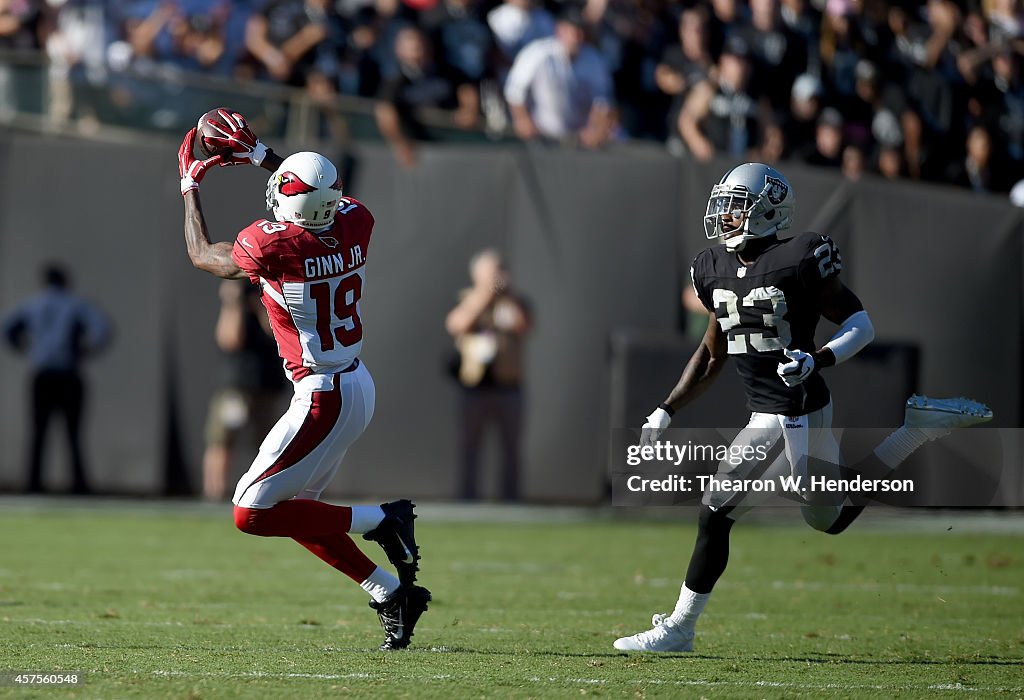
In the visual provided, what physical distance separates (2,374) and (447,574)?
551 cm

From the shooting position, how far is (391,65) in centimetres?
1318

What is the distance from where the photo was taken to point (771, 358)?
6.14m

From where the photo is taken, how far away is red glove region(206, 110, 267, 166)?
20.8 feet

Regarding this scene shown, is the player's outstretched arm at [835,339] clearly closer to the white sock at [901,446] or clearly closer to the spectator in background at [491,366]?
the white sock at [901,446]

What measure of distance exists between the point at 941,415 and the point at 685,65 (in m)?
7.44

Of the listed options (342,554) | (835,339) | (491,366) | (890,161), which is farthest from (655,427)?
(890,161)

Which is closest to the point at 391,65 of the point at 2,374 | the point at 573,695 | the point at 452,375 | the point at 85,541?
the point at 452,375

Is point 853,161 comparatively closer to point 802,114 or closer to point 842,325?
point 802,114

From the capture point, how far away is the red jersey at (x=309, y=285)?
598cm

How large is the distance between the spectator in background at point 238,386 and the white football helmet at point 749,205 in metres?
7.04

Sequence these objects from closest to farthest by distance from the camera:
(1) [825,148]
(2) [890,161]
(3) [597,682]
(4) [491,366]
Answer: (3) [597,682], (4) [491,366], (1) [825,148], (2) [890,161]

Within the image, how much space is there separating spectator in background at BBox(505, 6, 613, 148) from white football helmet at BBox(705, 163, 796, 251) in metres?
6.83

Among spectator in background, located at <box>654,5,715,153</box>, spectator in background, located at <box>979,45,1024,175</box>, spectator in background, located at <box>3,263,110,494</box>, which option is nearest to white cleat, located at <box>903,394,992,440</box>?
spectator in background, located at <box>654,5,715,153</box>

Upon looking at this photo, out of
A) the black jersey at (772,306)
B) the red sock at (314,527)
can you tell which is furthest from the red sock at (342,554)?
the black jersey at (772,306)
